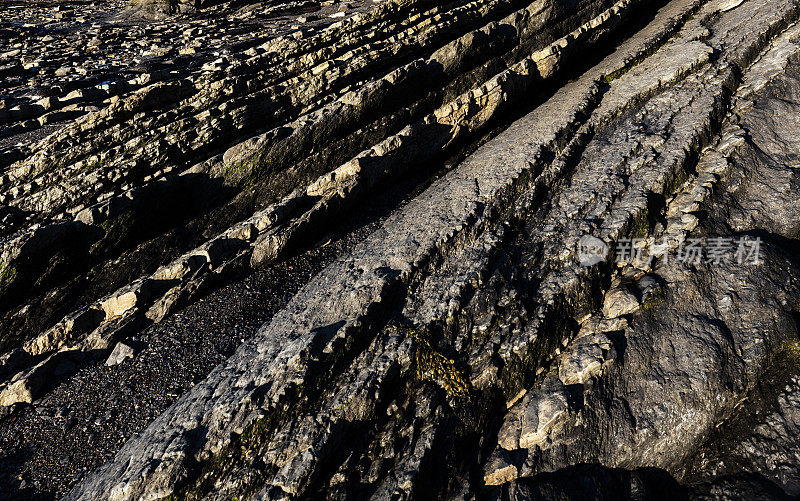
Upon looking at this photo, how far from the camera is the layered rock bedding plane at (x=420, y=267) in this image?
8406mm

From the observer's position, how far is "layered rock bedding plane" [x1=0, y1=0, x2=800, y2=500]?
8.41m

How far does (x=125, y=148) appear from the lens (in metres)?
13.0

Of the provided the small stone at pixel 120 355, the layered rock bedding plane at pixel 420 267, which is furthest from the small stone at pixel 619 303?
the small stone at pixel 120 355

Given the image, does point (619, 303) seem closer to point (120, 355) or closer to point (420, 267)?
point (420, 267)

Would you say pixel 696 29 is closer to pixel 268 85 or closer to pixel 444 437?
pixel 268 85

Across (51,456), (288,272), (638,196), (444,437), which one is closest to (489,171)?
(638,196)

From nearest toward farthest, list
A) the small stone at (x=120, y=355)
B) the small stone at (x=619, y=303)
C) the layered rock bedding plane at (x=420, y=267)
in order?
1. the layered rock bedding plane at (x=420, y=267)
2. the small stone at (x=619, y=303)
3. the small stone at (x=120, y=355)

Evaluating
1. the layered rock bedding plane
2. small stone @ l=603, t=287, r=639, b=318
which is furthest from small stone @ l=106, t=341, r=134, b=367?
small stone @ l=603, t=287, r=639, b=318

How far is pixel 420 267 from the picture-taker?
10727mm

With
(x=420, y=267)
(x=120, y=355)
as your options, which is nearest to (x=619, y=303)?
(x=420, y=267)

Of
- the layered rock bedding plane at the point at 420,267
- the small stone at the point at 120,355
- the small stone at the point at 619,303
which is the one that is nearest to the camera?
the layered rock bedding plane at the point at 420,267

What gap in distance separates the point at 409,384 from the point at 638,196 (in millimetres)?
7725

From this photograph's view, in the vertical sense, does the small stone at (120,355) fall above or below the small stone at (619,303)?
above

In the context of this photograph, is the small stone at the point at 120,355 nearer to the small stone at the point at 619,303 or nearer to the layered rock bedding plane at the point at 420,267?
the layered rock bedding plane at the point at 420,267
